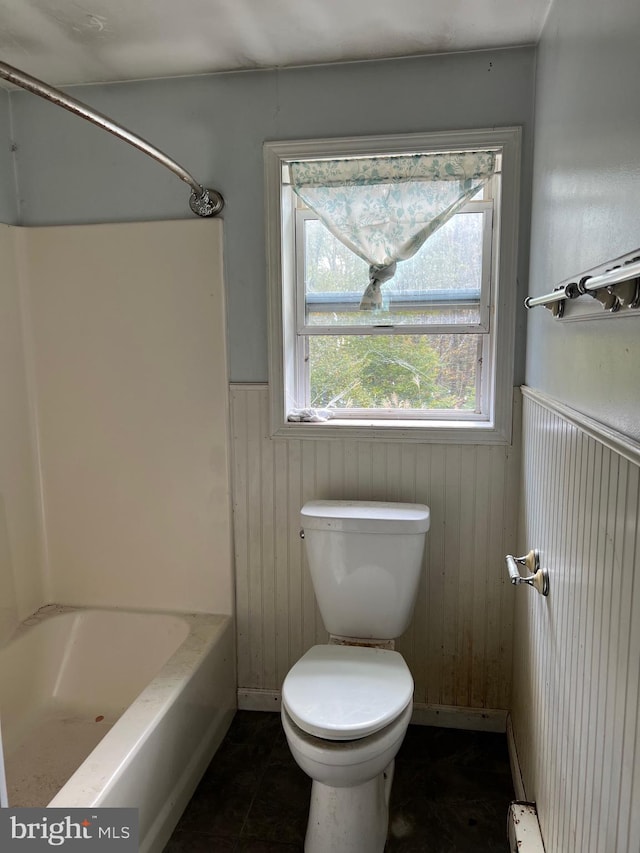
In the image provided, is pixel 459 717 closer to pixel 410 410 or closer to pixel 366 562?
pixel 366 562

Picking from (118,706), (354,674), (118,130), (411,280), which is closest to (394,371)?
(411,280)

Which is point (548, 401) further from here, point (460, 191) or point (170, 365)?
point (170, 365)

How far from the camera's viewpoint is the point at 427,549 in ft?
6.91

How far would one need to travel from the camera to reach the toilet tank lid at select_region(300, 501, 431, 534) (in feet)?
6.22

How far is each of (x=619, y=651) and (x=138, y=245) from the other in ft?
6.30

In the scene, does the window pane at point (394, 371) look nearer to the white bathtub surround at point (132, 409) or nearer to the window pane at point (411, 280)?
the window pane at point (411, 280)

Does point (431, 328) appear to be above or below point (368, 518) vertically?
above

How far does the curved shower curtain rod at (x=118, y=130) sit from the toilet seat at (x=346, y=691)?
1.51 m

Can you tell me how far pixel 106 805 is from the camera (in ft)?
4.55

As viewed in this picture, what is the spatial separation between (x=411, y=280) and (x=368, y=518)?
851 millimetres

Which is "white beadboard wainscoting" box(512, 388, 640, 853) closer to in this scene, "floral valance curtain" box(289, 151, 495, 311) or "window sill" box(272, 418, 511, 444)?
"window sill" box(272, 418, 511, 444)

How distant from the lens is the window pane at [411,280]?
6.84ft

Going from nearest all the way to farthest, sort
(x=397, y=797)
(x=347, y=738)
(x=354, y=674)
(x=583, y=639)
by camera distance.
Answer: (x=583, y=639), (x=347, y=738), (x=354, y=674), (x=397, y=797)

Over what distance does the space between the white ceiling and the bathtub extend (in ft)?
6.23
